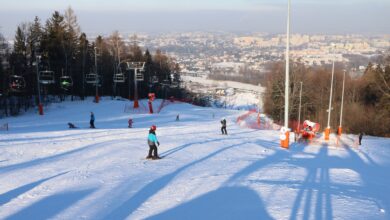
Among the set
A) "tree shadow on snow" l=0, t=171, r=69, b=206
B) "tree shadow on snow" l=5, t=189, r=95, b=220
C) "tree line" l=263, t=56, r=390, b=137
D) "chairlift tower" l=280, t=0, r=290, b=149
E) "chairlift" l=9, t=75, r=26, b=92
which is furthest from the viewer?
"tree line" l=263, t=56, r=390, b=137

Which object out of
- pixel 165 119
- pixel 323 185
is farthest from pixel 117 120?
pixel 323 185

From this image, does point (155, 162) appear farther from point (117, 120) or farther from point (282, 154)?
point (117, 120)

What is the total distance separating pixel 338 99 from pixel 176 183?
62910 millimetres

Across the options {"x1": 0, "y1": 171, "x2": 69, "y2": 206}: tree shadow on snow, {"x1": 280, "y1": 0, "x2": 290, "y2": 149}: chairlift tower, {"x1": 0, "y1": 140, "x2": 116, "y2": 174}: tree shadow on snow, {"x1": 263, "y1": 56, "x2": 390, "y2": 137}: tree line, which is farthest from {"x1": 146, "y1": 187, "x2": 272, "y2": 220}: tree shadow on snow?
{"x1": 263, "y1": 56, "x2": 390, "y2": 137}: tree line

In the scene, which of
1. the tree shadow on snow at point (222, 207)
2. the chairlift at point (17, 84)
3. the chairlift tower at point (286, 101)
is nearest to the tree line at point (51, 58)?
the chairlift at point (17, 84)

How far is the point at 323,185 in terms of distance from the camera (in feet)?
36.5

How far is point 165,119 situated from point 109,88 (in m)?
37.4

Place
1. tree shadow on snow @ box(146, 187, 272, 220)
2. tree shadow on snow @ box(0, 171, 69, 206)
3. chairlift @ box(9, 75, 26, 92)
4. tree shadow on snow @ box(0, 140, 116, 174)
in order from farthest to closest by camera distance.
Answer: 1. chairlift @ box(9, 75, 26, 92)
2. tree shadow on snow @ box(0, 140, 116, 174)
3. tree shadow on snow @ box(0, 171, 69, 206)
4. tree shadow on snow @ box(146, 187, 272, 220)

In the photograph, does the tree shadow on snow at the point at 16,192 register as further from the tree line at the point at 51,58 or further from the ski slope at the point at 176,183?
the tree line at the point at 51,58

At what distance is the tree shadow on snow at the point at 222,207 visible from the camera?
8171mm

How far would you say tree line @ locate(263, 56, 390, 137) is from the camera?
5297 centimetres

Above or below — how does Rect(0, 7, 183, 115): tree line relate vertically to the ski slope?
above

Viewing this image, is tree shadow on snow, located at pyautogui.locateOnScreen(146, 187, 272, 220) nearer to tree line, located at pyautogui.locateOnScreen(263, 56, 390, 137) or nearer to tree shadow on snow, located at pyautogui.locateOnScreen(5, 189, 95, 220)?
tree shadow on snow, located at pyautogui.locateOnScreen(5, 189, 95, 220)

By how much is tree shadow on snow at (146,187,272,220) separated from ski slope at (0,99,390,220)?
0.02 m
